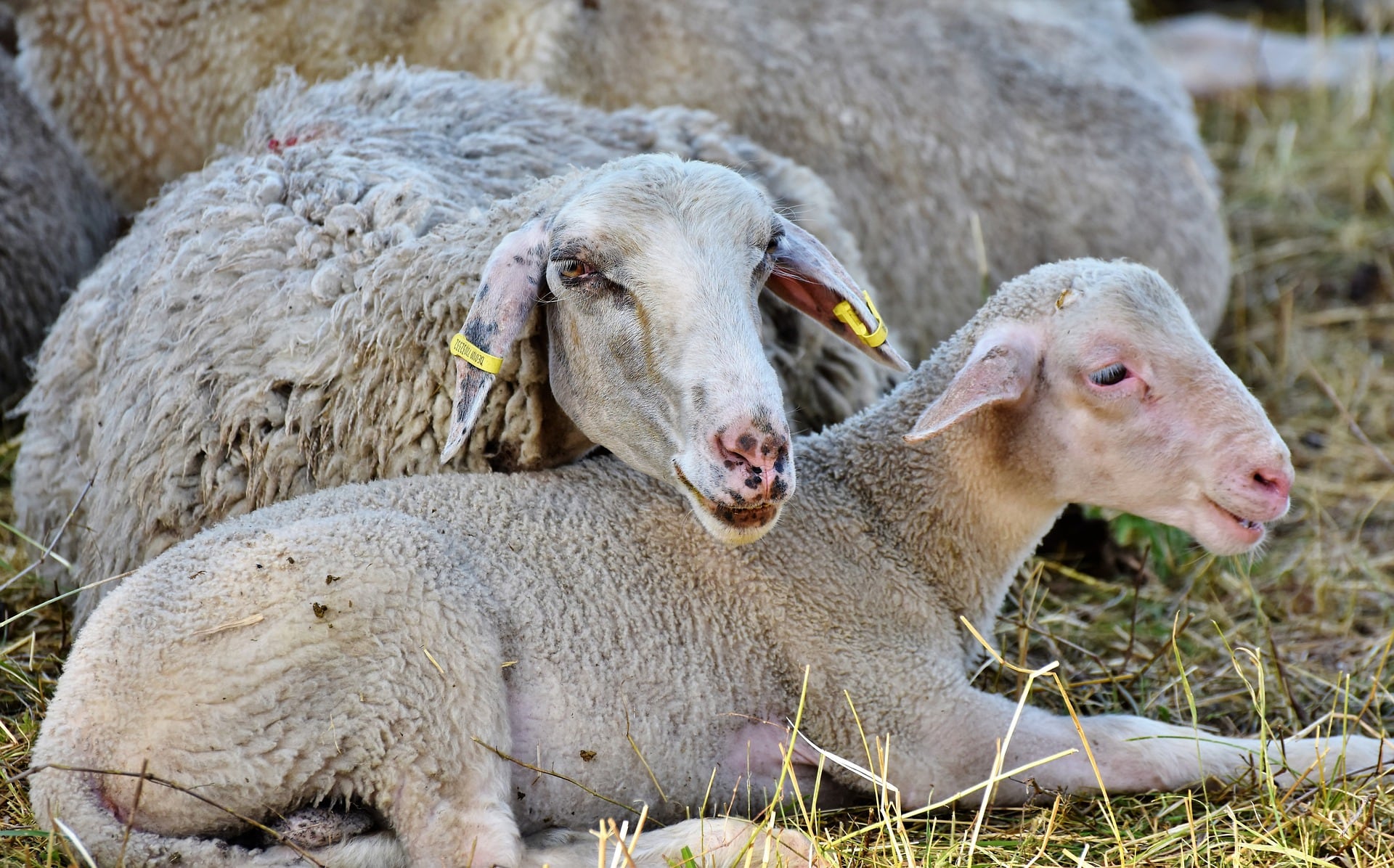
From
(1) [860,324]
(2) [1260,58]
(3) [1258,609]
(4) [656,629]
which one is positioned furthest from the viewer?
(2) [1260,58]

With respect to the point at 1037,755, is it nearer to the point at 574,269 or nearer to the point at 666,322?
the point at 666,322

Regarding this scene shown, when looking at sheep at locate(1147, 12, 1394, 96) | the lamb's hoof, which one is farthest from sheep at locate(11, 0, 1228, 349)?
sheep at locate(1147, 12, 1394, 96)

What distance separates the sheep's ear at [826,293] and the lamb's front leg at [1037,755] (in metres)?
0.73

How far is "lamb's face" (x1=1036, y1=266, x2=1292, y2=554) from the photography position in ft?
9.54

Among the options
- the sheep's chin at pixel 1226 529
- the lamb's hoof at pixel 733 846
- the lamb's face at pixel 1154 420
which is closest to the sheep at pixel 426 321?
the lamb's face at pixel 1154 420

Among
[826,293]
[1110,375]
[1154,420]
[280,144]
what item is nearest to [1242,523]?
[1154,420]

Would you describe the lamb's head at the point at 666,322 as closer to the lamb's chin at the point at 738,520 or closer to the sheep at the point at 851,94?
the lamb's chin at the point at 738,520

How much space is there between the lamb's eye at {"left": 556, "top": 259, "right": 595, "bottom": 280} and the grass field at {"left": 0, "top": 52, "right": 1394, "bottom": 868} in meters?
1.14

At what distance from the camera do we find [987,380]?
2.99 meters

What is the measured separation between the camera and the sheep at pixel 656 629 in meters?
2.47

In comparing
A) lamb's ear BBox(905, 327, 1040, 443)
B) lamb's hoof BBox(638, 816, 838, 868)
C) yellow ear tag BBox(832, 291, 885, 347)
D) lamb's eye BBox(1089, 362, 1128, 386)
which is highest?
yellow ear tag BBox(832, 291, 885, 347)

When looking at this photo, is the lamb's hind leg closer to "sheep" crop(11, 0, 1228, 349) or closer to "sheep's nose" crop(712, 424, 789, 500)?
"sheep's nose" crop(712, 424, 789, 500)

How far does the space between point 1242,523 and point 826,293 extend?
0.95 metres

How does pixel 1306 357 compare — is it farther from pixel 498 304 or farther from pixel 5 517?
pixel 5 517
